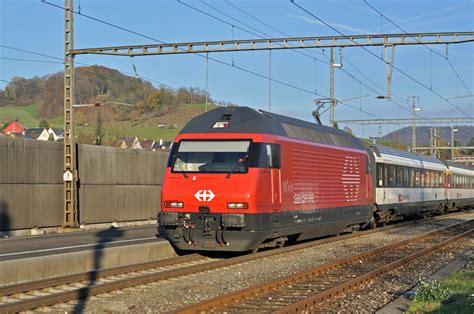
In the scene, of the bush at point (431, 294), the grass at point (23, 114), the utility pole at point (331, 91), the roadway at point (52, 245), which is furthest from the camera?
the grass at point (23, 114)

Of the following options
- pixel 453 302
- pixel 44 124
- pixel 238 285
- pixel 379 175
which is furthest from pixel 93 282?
pixel 44 124

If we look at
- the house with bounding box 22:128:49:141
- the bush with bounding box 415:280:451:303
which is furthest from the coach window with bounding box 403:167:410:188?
the house with bounding box 22:128:49:141

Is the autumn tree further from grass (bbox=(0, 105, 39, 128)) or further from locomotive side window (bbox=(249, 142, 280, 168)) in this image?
locomotive side window (bbox=(249, 142, 280, 168))

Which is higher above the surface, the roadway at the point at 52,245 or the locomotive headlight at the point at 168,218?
the locomotive headlight at the point at 168,218

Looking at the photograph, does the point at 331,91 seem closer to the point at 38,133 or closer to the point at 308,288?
the point at 308,288

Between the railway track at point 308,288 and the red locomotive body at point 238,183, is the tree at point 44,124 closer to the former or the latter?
the red locomotive body at point 238,183

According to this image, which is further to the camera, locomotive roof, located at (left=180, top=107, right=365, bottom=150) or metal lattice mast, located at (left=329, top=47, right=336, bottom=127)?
metal lattice mast, located at (left=329, top=47, right=336, bottom=127)

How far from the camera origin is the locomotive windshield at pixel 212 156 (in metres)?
14.9

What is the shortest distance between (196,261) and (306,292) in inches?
184

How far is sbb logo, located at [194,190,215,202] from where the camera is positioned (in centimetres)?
1468

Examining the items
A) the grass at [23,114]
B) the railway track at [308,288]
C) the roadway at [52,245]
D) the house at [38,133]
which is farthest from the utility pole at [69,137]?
the grass at [23,114]

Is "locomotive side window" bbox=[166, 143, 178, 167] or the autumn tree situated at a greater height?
the autumn tree

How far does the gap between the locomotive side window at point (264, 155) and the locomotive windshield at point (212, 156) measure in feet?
0.54

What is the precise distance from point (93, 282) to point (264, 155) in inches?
201
